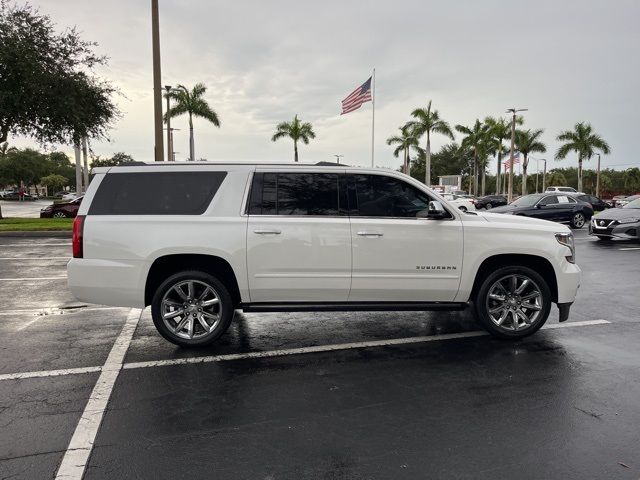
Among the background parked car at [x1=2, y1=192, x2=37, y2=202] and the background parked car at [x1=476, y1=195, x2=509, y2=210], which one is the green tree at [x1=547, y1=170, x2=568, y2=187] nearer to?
the background parked car at [x1=476, y1=195, x2=509, y2=210]

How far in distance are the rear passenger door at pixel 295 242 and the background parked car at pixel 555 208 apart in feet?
54.5

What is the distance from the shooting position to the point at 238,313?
662cm

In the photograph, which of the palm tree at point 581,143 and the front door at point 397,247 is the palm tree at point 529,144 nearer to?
the palm tree at point 581,143

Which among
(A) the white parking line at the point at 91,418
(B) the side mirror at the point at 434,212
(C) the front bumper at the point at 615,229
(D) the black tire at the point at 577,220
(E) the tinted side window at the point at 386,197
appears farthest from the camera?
(D) the black tire at the point at 577,220

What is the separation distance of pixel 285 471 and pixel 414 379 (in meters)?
1.75

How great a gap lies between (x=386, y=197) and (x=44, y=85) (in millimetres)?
19405

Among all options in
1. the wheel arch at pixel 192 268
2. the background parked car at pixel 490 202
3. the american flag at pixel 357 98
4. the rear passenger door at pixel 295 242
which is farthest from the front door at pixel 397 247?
the background parked car at pixel 490 202

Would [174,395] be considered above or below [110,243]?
below

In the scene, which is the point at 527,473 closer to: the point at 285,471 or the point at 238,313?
the point at 285,471

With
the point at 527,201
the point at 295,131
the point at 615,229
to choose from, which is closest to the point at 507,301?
the point at 615,229

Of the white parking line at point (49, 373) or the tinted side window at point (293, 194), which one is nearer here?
the white parking line at point (49, 373)

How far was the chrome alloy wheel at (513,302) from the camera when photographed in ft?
17.7

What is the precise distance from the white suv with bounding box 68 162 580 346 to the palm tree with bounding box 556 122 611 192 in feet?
181

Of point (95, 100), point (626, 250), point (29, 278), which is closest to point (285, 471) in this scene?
point (29, 278)
